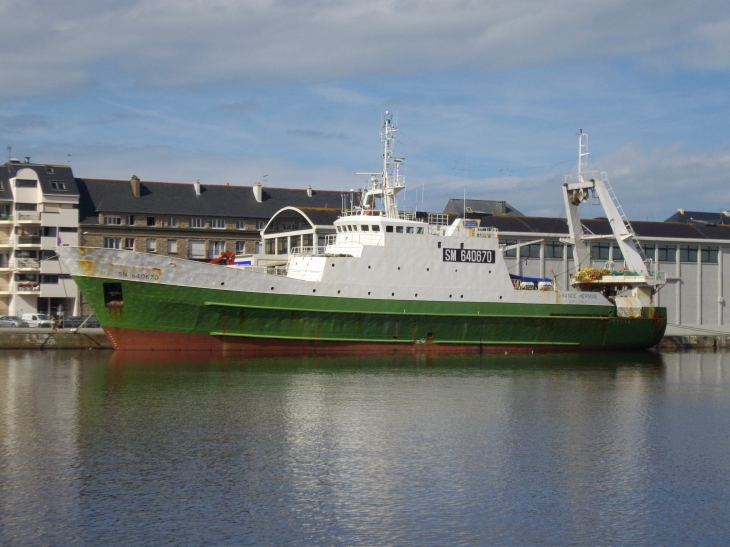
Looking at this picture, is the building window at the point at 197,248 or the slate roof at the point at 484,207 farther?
the slate roof at the point at 484,207

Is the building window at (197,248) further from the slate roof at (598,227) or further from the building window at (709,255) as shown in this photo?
the building window at (709,255)

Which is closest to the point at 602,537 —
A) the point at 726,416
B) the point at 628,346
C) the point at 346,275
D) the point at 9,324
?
the point at 726,416

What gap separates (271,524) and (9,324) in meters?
33.3

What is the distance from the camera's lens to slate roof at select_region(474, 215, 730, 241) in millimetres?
50031

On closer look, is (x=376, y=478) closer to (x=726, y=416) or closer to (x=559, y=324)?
(x=726, y=416)

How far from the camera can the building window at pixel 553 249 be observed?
48.9 metres

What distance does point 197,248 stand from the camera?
5609 centimetres

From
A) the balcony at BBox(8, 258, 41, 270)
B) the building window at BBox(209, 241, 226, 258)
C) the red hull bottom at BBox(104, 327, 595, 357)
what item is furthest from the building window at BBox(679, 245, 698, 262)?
the balcony at BBox(8, 258, 41, 270)

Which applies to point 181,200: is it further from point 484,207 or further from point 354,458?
point 354,458

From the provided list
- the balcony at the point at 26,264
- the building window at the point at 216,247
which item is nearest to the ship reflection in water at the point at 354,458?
the balcony at the point at 26,264

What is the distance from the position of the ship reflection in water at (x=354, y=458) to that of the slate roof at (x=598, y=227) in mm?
21862

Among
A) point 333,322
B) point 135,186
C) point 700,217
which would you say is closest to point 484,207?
point 700,217

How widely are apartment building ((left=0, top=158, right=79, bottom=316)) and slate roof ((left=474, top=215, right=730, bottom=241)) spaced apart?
2471 centimetres

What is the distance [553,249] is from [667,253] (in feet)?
23.4
